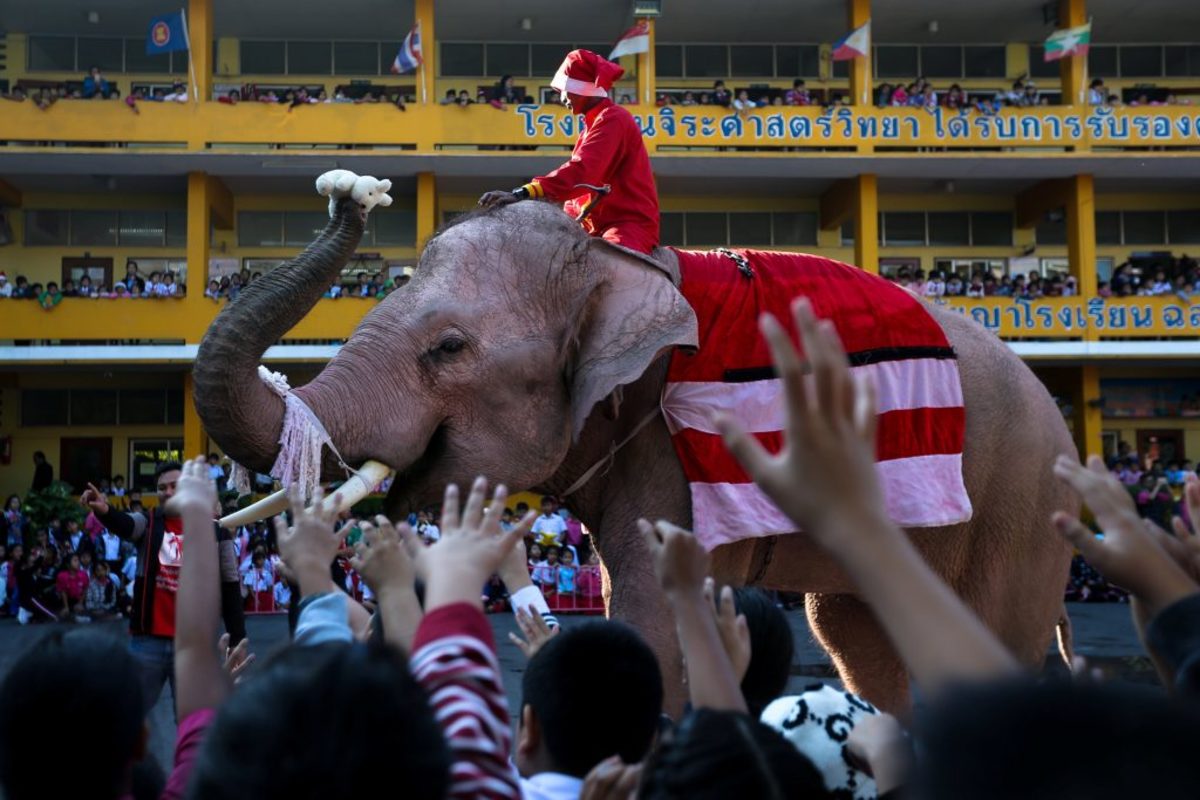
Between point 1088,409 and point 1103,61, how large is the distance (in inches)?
325

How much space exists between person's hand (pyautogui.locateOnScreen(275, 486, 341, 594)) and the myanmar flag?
25.1 meters

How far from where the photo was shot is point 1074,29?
2481cm

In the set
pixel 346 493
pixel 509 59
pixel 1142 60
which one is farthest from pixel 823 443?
pixel 1142 60

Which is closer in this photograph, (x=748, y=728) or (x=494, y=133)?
(x=748, y=728)

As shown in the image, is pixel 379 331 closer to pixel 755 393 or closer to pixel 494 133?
pixel 755 393

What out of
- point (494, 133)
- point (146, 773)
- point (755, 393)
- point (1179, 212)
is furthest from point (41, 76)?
point (146, 773)

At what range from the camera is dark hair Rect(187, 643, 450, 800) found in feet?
4.55

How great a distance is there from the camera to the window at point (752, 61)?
28.5 m

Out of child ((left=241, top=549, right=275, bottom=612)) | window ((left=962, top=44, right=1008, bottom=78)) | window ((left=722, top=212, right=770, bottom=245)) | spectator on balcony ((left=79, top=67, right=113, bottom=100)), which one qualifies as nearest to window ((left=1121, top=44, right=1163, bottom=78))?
window ((left=962, top=44, right=1008, bottom=78))

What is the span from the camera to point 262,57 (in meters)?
28.0

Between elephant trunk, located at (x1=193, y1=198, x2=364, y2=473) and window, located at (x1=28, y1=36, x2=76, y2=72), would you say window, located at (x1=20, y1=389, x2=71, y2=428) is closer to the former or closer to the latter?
window, located at (x1=28, y1=36, x2=76, y2=72)

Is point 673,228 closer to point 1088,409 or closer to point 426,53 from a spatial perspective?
point 426,53

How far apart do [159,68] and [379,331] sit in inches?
1009

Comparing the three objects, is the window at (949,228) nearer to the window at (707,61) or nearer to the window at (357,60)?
the window at (707,61)
